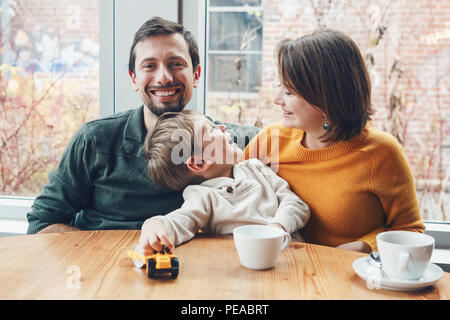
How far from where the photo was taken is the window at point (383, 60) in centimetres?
184

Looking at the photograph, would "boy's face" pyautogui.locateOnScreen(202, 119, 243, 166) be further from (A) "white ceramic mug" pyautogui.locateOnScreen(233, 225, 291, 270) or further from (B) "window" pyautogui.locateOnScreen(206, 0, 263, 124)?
(B) "window" pyautogui.locateOnScreen(206, 0, 263, 124)

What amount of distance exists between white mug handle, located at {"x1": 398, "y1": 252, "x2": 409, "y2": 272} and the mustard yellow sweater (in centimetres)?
49

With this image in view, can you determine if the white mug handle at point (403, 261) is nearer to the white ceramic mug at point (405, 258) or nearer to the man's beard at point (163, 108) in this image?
the white ceramic mug at point (405, 258)

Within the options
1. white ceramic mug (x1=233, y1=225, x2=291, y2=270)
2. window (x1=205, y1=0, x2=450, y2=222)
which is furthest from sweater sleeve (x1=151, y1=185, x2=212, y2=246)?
window (x1=205, y1=0, x2=450, y2=222)

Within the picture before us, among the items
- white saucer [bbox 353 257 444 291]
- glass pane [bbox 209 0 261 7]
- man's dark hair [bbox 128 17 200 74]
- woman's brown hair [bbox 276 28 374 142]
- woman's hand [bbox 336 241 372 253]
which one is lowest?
woman's hand [bbox 336 241 372 253]

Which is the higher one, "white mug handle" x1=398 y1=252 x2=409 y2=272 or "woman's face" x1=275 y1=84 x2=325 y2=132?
"woman's face" x1=275 y1=84 x2=325 y2=132

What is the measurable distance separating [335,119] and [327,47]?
0.20 meters

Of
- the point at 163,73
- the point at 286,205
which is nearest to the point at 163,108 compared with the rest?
the point at 163,73

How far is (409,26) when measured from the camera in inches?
72.2

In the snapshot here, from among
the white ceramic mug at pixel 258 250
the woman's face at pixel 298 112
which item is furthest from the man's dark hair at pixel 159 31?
the white ceramic mug at pixel 258 250

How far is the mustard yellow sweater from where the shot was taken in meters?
1.36

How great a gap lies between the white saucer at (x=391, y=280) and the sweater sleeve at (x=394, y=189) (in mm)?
426

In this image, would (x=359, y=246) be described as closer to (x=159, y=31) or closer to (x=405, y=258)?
(x=405, y=258)

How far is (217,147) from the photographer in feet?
4.55
